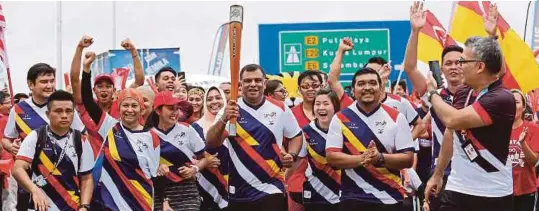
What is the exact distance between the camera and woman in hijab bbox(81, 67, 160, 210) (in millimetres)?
8820

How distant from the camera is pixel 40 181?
8.79m

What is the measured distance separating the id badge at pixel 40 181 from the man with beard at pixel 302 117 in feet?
10.0

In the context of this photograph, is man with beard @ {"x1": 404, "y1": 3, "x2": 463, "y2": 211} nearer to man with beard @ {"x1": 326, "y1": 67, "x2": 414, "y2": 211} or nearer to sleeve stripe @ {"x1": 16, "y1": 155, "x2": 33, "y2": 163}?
man with beard @ {"x1": 326, "y1": 67, "x2": 414, "y2": 211}

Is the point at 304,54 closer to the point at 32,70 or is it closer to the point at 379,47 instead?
the point at 379,47

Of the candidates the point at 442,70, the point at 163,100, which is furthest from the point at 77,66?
the point at 442,70

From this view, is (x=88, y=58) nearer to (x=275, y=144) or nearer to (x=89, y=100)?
(x=89, y=100)

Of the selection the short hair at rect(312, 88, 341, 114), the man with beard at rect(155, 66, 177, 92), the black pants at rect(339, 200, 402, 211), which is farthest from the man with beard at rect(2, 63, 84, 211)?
the black pants at rect(339, 200, 402, 211)

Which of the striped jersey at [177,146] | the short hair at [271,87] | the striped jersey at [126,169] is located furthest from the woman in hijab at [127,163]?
the short hair at [271,87]

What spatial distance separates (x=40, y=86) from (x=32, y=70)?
0.57 ft

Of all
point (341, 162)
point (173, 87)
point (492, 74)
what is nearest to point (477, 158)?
point (492, 74)

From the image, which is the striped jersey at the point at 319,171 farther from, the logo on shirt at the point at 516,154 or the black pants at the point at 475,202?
the black pants at the point at 475,202

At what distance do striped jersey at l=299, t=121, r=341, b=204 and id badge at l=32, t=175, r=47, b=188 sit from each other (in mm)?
2773

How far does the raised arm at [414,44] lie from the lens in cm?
890

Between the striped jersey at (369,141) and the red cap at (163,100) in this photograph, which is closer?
the striped jersey at (369,141)
